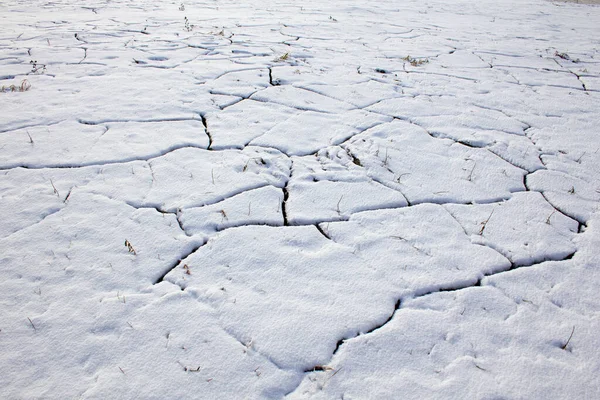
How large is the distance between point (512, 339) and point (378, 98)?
2250 mm

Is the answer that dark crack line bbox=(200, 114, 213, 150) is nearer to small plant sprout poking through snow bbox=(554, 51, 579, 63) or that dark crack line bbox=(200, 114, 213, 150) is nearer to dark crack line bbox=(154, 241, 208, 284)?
dark crack line bbox=(154, 241, 208, 284)

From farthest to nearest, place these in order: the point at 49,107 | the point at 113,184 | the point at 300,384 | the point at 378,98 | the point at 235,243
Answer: the point at 378,98 → the point at 49,107 → the point at 113,184 → the point at 235,243 → the point at 300,384

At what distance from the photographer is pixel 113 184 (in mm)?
1950

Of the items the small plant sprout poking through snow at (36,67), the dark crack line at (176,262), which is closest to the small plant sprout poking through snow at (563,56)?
the dark crack line at (176,262)

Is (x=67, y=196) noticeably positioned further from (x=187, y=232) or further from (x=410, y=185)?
(x=410, y=185)

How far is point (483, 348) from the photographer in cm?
122

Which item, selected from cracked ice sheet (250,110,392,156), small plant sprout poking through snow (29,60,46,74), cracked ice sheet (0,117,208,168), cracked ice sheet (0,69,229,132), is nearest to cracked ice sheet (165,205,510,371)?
cracked ice sheet (250,110,392,156)

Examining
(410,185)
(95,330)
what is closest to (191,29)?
(410,185)

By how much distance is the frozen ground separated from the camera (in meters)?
1.16

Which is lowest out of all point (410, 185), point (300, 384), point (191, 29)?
point (300, 384)

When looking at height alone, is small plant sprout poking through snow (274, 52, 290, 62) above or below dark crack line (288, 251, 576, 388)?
above

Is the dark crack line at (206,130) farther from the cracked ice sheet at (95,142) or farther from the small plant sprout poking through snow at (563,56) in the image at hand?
the small plant sprout poking through snow at (563,56)

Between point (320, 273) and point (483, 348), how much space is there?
0.58 meters

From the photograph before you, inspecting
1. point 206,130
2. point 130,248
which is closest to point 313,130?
point 206,130
